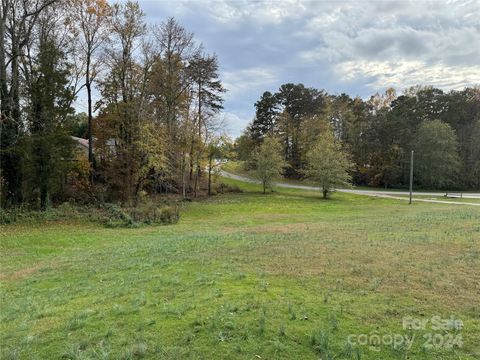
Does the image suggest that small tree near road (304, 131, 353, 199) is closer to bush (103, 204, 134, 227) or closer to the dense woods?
the dense woods

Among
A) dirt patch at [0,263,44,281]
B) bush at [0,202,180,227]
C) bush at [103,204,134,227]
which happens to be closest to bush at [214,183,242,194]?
bush at [0,202,180,227]

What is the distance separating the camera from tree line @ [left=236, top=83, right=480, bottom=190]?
45.1m

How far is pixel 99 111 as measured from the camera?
2920cm

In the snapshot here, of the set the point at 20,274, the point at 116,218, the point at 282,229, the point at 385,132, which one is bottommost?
the point at 20,274

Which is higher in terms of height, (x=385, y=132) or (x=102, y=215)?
(x=385, y=132)

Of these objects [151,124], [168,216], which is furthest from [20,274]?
[151,124]

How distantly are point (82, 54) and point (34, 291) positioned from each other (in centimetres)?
2365

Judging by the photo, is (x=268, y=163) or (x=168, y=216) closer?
(x=168, y=216)

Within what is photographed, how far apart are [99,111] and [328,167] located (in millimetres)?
22022

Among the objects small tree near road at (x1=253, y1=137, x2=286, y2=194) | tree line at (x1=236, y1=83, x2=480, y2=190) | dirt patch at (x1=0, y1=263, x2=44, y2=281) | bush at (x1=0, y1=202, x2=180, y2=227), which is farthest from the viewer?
tree line at (x1=236, y1=83, x2=480, y2=190)

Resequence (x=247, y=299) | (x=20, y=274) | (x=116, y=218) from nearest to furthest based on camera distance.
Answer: (x=247, y=299) → (x=20, y=274) → (x=116, y=218)

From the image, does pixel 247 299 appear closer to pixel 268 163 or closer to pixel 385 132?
pixel 268 163

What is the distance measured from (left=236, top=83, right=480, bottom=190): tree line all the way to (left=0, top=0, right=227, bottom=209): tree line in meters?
11.4

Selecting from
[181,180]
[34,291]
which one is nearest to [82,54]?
[181,180]
